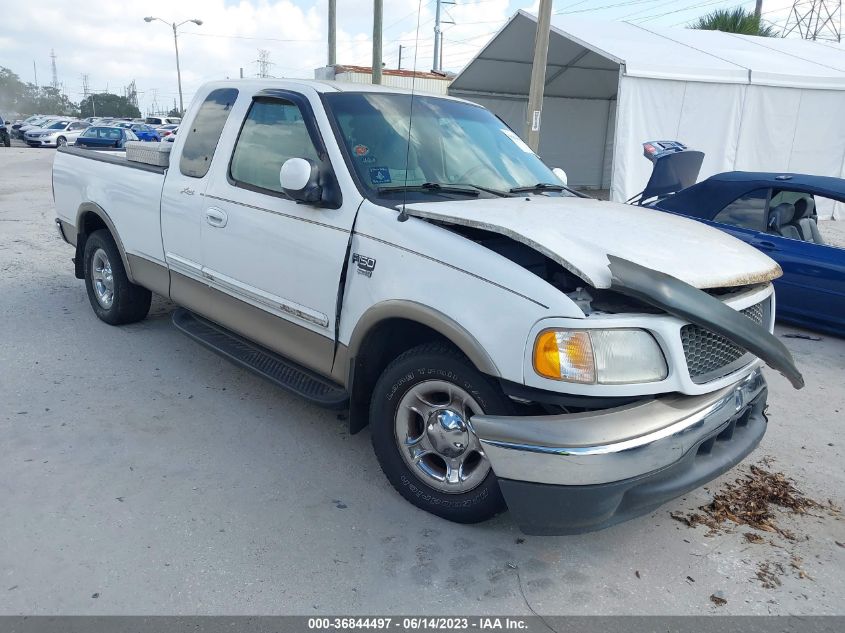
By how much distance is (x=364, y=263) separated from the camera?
336 cm

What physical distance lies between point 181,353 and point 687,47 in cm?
1403

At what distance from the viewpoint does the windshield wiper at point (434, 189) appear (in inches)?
142

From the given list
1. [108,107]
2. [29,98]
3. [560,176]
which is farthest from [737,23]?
[29,98]

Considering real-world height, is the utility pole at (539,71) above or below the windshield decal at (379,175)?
above

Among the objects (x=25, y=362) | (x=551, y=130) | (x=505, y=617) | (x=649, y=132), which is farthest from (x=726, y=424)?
(x=551, y=130)

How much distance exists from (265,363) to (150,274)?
1.62m

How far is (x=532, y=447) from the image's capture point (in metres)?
2.62

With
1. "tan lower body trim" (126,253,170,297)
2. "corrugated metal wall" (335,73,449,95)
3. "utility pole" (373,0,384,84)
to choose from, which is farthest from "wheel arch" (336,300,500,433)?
"corrugated metal wall" (335,73,449,95)

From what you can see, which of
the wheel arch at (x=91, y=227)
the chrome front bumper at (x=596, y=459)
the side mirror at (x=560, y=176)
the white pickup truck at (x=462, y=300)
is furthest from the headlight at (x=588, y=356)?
the wheel arch at (x=91, y=227)

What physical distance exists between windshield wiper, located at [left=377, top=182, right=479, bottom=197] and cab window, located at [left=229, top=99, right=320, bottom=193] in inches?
19.0

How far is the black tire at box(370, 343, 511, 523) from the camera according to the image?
2936 millimetres

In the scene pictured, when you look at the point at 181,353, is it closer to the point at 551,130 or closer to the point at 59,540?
the point at 59,540

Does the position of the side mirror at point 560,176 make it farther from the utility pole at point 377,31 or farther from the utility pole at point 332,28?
the utility pole at point 332,28

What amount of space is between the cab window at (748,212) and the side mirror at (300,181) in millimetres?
5092
